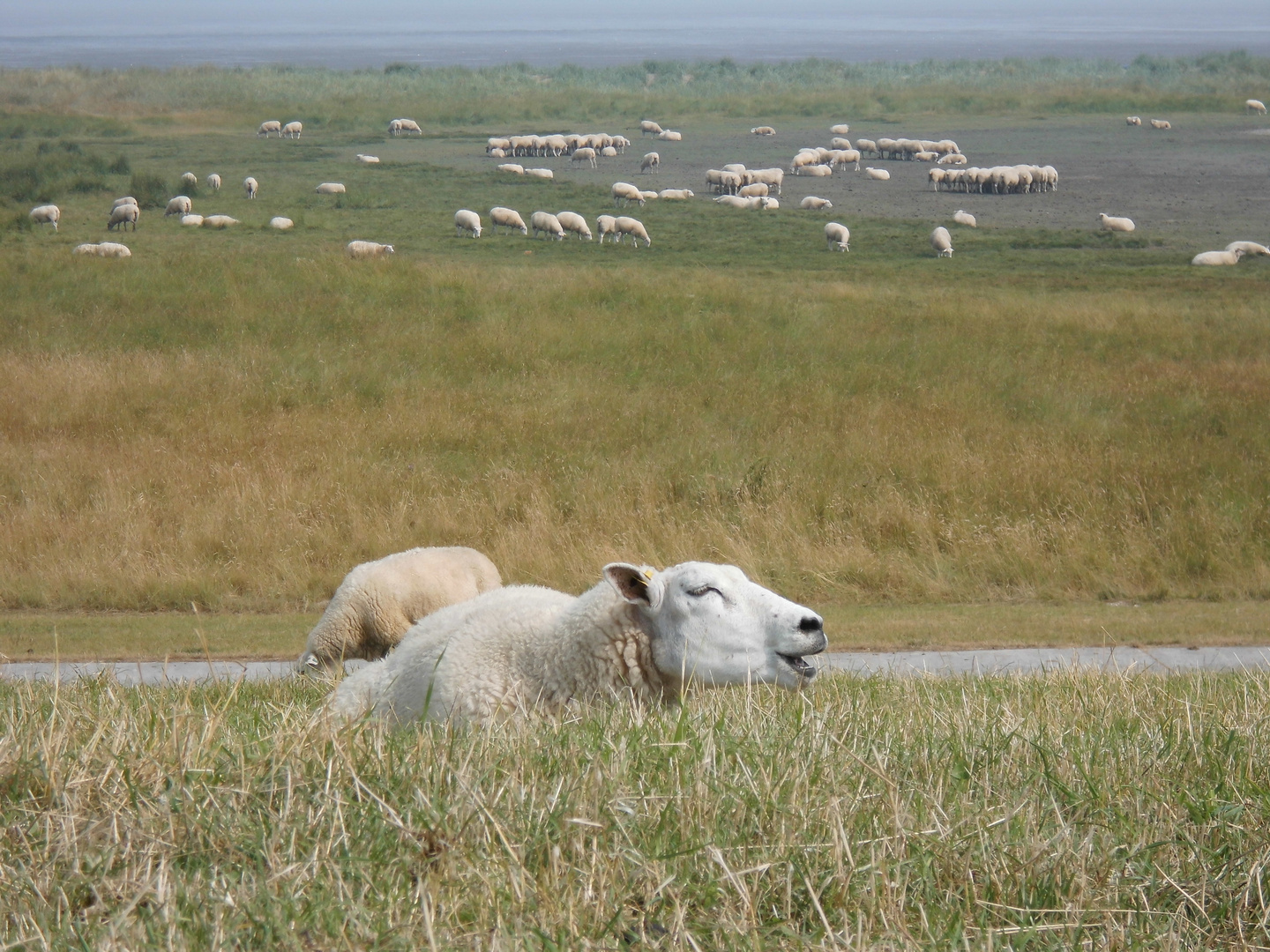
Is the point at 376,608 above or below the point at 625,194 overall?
below

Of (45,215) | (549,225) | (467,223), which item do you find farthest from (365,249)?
(45,215)

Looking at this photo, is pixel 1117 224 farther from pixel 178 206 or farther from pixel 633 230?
pixel 178 206

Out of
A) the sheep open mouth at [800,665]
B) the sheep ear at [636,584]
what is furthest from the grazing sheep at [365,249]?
the sheep open mouth at [800,665]

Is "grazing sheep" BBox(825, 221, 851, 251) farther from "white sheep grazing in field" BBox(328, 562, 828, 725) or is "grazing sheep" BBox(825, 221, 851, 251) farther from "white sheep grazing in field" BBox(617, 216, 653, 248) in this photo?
"white sheep grazing in field" BBox(328, 562, 828, 725)

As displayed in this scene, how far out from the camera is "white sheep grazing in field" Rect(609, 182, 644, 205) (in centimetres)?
5134

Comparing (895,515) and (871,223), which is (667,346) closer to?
(895,515)

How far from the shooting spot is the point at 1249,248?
37250 millimetres

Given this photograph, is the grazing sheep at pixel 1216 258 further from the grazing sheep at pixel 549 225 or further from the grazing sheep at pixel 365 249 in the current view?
the grazing sheep at pixel 365 249

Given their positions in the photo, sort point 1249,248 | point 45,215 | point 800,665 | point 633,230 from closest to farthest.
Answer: point 800,665 → point 1249,248 → point 45,215 → point 633,230

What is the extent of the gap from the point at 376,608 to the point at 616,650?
396 centimetres

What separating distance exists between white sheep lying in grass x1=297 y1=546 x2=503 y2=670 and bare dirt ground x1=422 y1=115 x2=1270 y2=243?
122 feet

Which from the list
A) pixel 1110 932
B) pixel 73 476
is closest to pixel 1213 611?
pixel 1110 932

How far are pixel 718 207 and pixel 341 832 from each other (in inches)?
1900

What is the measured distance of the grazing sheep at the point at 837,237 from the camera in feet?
129
